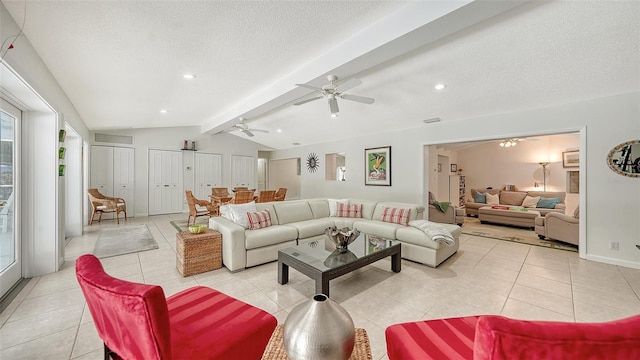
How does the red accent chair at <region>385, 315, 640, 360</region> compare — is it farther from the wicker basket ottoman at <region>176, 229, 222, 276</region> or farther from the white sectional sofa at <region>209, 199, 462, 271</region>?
the wicker basket ottoman at <region>176, 229, 222, 276</region>

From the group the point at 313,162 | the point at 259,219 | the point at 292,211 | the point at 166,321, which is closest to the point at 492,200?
the point at 313,162

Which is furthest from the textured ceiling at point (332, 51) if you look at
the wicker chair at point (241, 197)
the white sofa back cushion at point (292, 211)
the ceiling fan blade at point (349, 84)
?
the wicker chair at point (241, 197)

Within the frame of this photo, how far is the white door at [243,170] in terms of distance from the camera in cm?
899

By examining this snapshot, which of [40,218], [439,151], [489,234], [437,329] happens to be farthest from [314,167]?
[437,329]

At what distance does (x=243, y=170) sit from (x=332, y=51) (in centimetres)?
709

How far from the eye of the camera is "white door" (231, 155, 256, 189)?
354 inches

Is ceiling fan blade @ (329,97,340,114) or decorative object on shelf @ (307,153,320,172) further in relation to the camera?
decorative object on shelf @ (307,153,320,172)

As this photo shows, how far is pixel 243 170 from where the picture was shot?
30.3 ft

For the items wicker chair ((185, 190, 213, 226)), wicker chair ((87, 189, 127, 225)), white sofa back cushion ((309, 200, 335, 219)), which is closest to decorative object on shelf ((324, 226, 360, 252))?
white sofa back cushion ((309, 200, 335, 219))

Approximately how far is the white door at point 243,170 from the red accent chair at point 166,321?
777 cm

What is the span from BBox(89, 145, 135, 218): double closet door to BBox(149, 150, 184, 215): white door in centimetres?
48

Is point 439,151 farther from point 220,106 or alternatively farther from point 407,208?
point 220,106

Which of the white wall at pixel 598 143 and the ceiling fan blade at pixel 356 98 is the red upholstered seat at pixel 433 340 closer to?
the ceiling fan blade at pixel 356 98

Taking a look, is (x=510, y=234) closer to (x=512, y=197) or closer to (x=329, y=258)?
(x=512, y=197)
